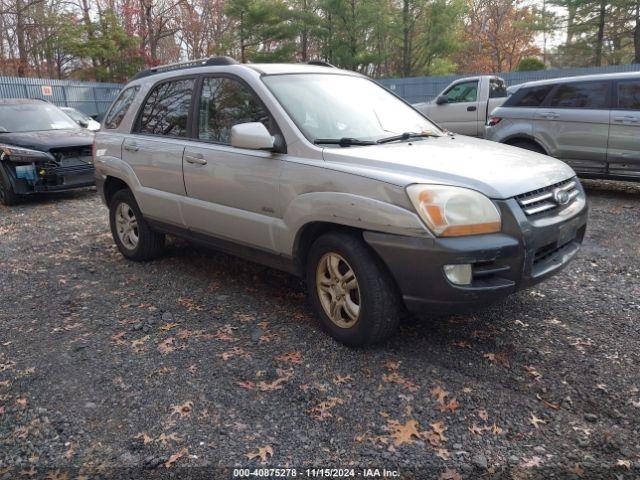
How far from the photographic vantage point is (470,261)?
9.31ft

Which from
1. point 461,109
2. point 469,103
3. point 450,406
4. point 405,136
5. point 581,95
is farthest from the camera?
point 461,109

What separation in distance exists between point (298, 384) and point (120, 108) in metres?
3.61

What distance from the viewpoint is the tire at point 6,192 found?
27.9 feet

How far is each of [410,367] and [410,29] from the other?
27410mm

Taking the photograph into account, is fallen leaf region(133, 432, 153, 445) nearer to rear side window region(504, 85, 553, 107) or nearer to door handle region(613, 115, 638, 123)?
door handle region(613, 115, 638, 123)

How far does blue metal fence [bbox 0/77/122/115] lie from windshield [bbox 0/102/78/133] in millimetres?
10733

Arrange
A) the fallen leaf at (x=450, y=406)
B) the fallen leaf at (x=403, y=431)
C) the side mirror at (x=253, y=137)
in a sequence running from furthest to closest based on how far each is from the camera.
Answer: the side mirror at (x=253, y=137) < the fallen leaf at (x=450, y=406) < the fallen leaf at (x=403, y=431)

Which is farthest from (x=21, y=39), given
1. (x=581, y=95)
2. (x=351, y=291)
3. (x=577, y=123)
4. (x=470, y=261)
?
(x=470, y=261)

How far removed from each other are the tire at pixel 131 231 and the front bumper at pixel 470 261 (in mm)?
2901

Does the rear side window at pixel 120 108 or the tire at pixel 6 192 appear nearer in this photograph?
the rear side window at pixel 120 108

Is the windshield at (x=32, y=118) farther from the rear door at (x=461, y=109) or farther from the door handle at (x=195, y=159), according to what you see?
the rear door at (x=461, y=109)

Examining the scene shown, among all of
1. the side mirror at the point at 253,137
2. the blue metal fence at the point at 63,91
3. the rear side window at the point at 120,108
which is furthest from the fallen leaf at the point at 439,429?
the blue metal fence at the point at 63,91

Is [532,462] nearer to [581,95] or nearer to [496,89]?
[581,95]

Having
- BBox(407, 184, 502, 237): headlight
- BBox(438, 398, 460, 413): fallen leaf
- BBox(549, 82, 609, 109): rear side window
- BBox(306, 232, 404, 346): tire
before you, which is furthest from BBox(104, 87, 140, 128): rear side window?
BBox(549, 82, 609, 109): rear side window
